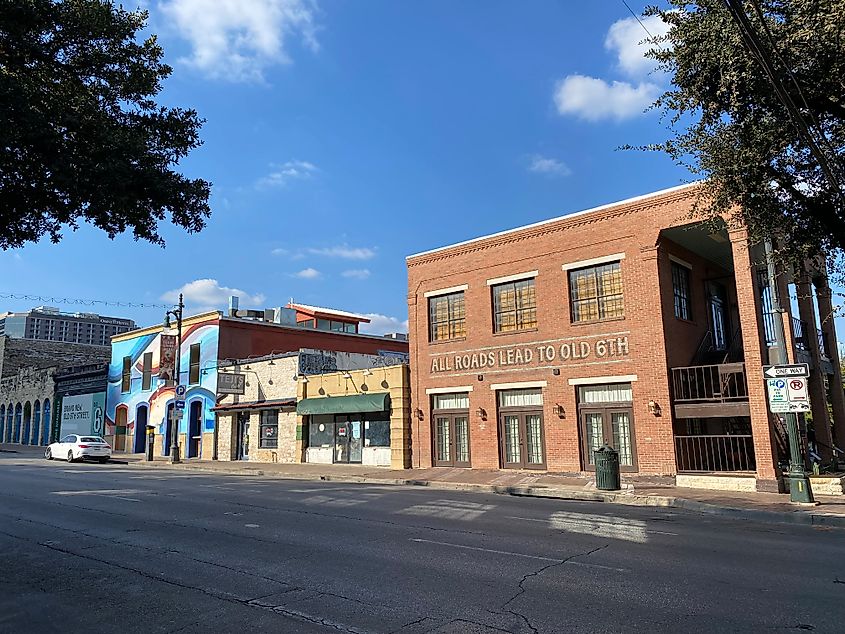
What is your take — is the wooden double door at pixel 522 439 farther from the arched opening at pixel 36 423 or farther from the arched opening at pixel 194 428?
the arched opening at pixel 36 423

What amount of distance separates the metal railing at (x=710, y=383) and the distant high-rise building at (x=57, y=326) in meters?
85.3

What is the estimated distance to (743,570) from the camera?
25.6 feet

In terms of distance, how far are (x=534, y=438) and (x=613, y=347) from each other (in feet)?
13.9

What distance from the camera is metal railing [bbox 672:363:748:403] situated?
18875mm

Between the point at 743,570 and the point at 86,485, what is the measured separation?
1827 centimetres

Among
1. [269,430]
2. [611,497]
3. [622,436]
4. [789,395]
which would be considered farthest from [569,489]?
[269,430]

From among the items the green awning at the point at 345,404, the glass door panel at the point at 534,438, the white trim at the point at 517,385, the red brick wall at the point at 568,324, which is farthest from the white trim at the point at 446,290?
the glass door panel at the point at 534,438

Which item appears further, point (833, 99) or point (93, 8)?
point (833, 99)

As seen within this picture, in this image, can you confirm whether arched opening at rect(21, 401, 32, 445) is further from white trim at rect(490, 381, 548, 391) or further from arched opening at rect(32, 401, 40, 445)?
white trim at rect(490, 381, 548, 391)

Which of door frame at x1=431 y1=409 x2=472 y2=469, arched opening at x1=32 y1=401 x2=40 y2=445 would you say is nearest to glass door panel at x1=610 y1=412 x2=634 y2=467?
door frame at x1=431 y1=409 x2=472 y2=469

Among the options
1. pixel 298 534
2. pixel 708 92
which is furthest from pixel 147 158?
pixel 708 92

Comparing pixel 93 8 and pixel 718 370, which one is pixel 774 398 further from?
pixel 93 8

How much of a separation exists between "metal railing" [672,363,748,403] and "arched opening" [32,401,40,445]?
2015 inches

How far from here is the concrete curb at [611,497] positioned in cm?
1306
